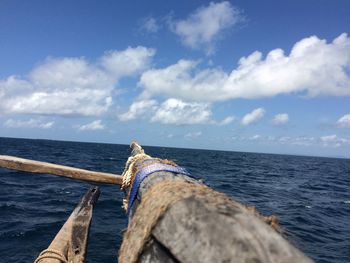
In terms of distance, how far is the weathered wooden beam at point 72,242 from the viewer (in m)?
4.38

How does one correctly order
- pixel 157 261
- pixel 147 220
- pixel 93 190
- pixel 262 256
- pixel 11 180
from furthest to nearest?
pixel 11 180, pixel 93 190, pixel 147 220, pixel 157 261, pixel 262 256

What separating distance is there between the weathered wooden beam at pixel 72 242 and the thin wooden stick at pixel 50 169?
0.82m

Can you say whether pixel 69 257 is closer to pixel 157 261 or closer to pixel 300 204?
pixel 157 261

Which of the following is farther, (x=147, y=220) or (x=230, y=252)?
(x=147, y=220)

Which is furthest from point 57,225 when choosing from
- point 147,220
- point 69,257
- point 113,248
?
point 147,220

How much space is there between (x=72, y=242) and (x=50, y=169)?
1382 mm

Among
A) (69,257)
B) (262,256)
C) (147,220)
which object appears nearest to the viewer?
(262,256)

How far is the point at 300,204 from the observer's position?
18.8 m

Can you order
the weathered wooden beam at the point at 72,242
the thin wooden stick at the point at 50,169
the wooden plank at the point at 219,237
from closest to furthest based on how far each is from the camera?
the wooden plank at the point at 219,237 → the weathered wooden beam at the point at 72,242 → the thin wooden stick at the point at 50,169

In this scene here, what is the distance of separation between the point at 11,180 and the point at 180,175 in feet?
71.4

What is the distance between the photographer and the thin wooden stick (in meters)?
5.53

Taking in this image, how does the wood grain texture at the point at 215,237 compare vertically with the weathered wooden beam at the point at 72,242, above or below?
above

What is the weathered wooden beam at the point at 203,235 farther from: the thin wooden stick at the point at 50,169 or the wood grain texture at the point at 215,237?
the thin wooden stick at the point at 50,169

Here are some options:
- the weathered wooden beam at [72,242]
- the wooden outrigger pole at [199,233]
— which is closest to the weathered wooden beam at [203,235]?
the wooden outrigger pole at [199,233]
